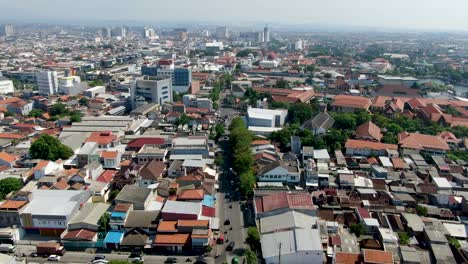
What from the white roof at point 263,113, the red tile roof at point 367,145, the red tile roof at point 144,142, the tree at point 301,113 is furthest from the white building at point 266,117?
the red tile roof at point 144,142

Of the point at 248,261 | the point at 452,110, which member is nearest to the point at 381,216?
the point at 248,261

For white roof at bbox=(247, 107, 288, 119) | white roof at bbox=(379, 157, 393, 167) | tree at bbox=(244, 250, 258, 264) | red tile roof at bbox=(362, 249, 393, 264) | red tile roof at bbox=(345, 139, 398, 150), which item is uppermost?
white roof at bbox=(247, 107, 288, 119)

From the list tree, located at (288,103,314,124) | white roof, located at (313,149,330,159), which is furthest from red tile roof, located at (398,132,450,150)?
tree, located at (288,103,314,124)

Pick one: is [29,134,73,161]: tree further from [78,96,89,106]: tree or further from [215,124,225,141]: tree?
[78,96,89,106]: tree

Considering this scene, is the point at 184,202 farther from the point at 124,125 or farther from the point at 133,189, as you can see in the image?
the point at 124,125

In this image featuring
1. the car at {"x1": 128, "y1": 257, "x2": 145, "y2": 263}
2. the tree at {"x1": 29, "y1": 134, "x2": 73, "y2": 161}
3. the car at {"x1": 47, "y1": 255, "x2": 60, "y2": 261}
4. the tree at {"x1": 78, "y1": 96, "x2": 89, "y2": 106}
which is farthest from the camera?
the tree at {"x1": 78, "y1": 96, "x2": 89, "y2": 106}

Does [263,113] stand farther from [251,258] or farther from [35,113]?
[35,113]
